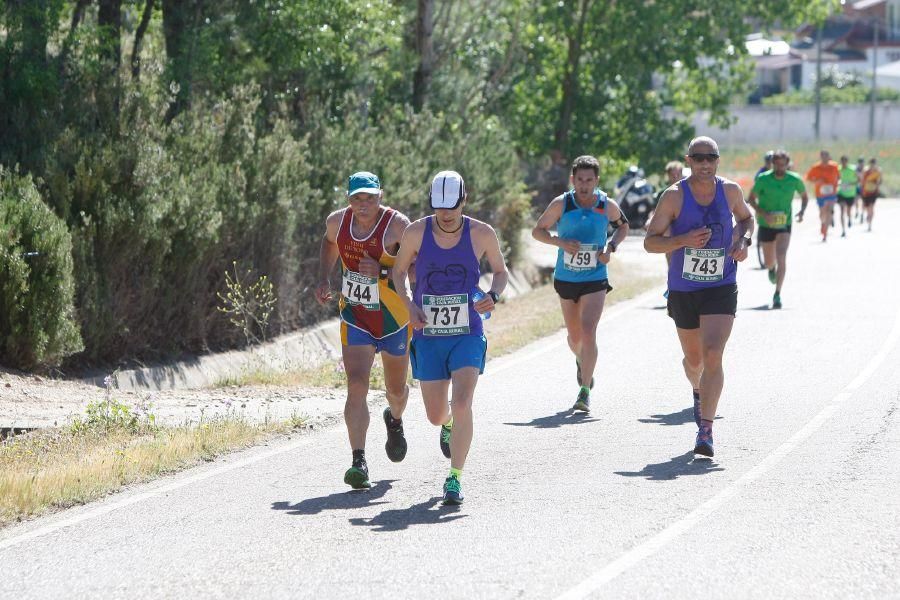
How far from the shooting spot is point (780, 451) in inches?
384

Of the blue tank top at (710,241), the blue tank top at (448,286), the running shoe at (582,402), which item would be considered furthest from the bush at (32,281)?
the blue tank top at (710,241)

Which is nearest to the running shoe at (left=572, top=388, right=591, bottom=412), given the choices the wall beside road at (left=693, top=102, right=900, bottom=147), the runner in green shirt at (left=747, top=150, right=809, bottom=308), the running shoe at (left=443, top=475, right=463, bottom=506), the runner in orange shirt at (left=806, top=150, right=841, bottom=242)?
the running shoe at (left=443, top=475, right=463, bottom=506)

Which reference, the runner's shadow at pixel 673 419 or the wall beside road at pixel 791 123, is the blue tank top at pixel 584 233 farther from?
the wall beside road at pixel 791 123

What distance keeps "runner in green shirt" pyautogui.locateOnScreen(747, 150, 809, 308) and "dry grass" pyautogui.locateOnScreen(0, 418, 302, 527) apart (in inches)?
368

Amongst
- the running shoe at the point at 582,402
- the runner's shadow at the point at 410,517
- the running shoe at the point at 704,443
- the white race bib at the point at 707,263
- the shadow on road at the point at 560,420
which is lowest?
the shadow on road at the point at 560,420

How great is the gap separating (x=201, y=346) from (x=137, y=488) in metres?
6.55

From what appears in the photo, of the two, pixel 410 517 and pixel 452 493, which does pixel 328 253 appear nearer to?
pixel 452 493

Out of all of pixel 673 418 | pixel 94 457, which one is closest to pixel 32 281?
pixel 94 457

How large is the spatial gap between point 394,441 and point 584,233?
320 centimetres

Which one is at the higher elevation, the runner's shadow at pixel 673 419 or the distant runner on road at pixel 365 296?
the distant runner on road at pixel 365 296

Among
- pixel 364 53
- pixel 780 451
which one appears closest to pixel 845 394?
pixel 780 451

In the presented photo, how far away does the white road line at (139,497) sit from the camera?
25.8 feet

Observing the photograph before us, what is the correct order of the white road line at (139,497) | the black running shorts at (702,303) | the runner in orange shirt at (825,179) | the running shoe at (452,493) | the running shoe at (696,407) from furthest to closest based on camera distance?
the runner in orange shirt at (825,179)
the running shoe at (696,407)
the black running shorts at (702,303)
the running shoe at (452,493)
the white road line at (139,497)

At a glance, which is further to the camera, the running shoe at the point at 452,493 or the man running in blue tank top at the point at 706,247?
the man running in blue tank top at the point at 706,247
